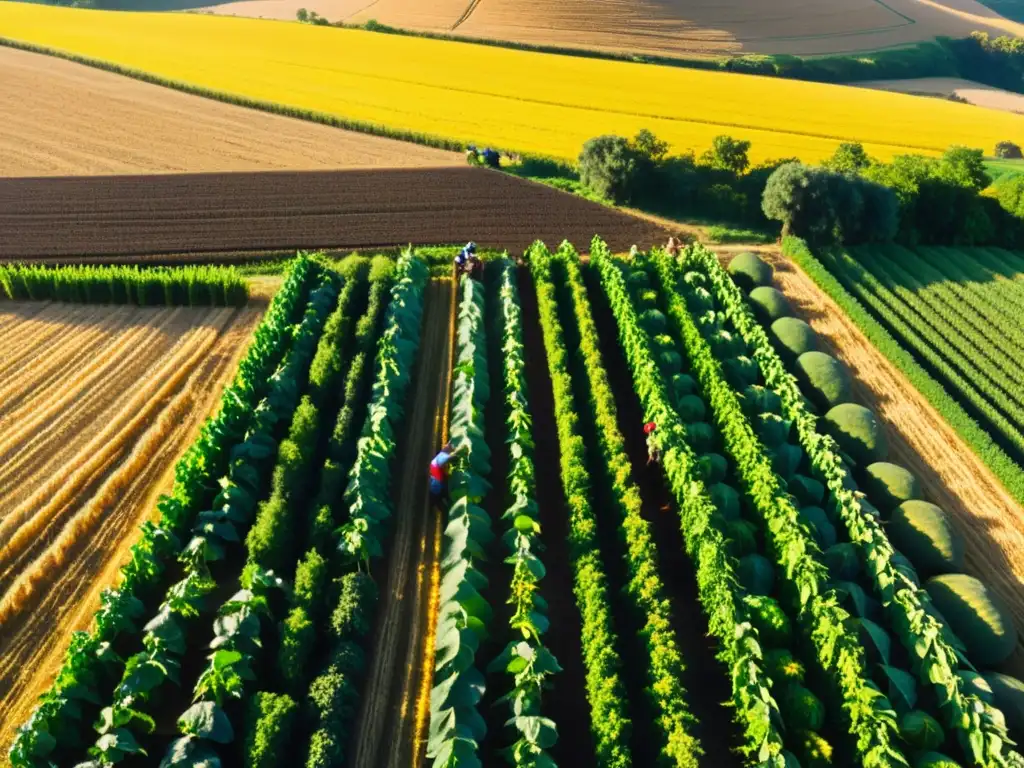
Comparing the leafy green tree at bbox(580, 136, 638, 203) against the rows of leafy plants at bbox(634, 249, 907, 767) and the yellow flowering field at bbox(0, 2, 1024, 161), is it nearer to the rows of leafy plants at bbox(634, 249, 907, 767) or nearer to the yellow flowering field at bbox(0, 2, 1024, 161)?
the yellow flowering field at bbox(0, 2, 1024, 161)

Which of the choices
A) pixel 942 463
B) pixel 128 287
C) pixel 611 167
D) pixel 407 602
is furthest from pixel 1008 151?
pixel 128 287

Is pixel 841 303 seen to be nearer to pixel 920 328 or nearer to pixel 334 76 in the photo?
pixel 920 328

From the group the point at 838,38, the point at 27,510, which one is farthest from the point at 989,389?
the point at 838,38

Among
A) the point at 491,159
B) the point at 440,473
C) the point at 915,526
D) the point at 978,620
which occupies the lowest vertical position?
the point at 978,620

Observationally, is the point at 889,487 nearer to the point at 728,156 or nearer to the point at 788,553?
the point at 788,553

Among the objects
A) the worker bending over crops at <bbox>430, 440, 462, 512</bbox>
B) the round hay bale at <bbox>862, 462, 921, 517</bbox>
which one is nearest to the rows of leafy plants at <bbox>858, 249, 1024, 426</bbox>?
the round hay bale at <bbox>862, 462, 921, 517</bbox>

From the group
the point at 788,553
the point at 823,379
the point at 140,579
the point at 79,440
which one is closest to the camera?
the point at 140,579
